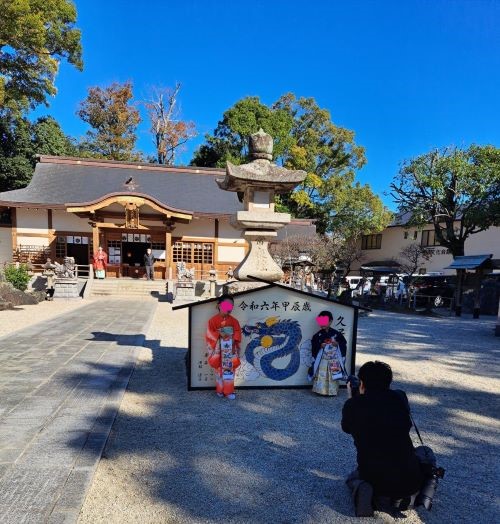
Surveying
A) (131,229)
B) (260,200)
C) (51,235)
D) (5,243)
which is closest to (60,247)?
(51,235)

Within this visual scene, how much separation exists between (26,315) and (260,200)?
7912mm

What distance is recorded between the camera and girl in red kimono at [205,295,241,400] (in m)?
4.19

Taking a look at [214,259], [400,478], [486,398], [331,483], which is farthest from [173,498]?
[214,259]

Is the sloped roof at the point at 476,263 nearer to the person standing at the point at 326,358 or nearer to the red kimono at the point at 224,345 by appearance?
the person standing at the point at 326,358

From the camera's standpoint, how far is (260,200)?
17.7 ft

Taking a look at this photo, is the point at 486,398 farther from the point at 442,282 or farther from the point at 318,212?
the point at 318,212

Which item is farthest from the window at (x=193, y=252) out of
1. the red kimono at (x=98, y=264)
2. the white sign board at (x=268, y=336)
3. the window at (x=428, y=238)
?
the window at (x=428, y=238)

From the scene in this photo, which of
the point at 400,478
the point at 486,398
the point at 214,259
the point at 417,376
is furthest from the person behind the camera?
the point at 214,259

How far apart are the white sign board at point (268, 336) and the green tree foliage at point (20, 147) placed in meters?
25.6

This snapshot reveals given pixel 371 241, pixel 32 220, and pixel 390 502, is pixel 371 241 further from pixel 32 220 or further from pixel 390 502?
pixel 390 502

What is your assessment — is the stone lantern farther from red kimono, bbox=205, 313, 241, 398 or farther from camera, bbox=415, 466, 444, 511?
camera, bbox=415, 466, 444, 511

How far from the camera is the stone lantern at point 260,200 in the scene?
519 cm

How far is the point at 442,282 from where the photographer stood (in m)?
18.8

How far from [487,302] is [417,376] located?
39.9 ft
